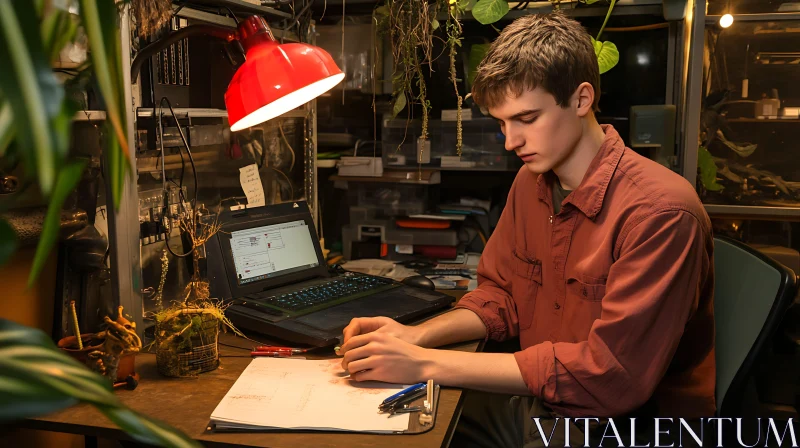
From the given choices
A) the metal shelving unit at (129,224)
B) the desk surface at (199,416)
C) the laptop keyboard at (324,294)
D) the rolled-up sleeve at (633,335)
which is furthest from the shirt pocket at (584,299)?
the metal shelving unit at (129,224)

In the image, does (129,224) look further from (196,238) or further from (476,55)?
(476,55)

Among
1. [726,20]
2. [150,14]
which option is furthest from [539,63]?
[726,20]

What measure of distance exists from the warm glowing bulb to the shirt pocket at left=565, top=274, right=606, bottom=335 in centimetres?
109

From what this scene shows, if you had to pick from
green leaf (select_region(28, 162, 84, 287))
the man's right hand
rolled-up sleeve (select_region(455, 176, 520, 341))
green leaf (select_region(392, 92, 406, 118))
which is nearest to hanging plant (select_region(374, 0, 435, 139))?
green leaf (select_region(392, 92, 406, 118))

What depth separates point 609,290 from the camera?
123 cm

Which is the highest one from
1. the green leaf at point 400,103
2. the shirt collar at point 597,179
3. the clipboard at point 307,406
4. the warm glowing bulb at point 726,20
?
the warm glowing bulb at point 726,20

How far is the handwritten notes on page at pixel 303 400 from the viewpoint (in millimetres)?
999

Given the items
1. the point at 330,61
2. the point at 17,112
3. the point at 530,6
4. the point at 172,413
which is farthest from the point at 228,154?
the point at 17,112

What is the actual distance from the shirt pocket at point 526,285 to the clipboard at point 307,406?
0.47m

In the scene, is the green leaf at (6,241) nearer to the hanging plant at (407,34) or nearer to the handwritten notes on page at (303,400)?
the handwritten notes on page at (303,400)

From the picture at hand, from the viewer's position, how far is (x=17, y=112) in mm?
317

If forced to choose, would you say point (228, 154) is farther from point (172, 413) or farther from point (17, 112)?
point (17, 112)

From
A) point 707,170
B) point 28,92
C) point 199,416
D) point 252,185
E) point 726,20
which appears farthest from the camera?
point 707,170

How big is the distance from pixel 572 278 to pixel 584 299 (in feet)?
0.18
